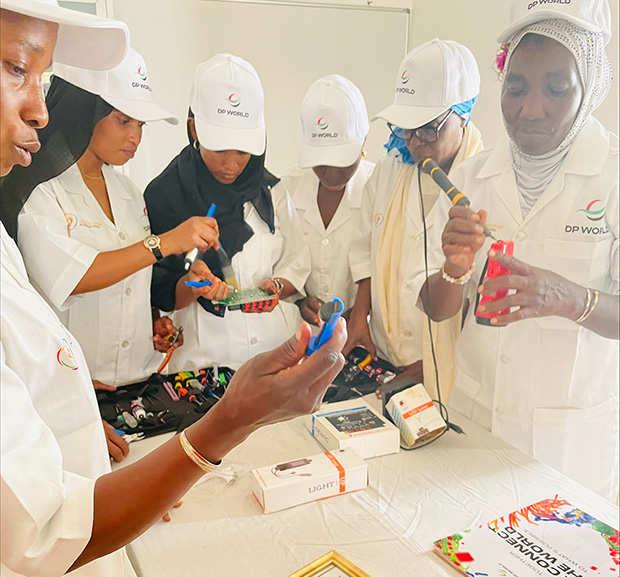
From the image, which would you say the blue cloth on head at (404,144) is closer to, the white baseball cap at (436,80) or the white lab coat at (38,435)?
the white baseball cap at (436,80)

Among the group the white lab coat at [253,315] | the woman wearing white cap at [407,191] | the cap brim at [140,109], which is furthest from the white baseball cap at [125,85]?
the woman wearing white cap at [407,191]

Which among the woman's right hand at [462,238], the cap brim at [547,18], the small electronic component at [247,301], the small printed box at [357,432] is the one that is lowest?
the small printed box at [357,432]

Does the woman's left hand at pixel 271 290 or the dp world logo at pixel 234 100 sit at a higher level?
the dp world logo at pixel 234 100

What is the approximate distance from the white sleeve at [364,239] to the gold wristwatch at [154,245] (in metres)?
0.62

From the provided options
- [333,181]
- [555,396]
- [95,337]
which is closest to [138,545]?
[95,337]

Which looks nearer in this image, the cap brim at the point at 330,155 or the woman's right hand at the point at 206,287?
the woman's right hand at the point at 206,287

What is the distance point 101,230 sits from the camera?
1371mm

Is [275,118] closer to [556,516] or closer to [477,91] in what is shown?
[477,91]

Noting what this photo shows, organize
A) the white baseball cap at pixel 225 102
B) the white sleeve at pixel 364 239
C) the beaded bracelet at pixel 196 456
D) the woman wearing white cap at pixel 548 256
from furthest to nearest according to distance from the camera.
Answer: the white sleeve at pixel 364 239, the white baseball cap at pixel 225 102, the woman wearing white cap at pixel 548 256, the beaded bracelet at pixel 196 456

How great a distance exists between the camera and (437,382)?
1.38 metres

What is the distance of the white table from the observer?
818 millimetres

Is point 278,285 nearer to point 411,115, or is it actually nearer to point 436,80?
point 411,115

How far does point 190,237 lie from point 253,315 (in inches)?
14.0

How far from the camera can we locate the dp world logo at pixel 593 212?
1079 millimetres
